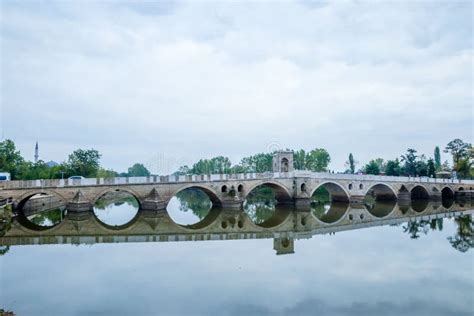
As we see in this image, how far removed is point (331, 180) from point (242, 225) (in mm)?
14057

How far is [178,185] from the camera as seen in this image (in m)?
26.2

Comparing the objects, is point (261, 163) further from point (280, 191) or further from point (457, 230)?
A: point (457, 230)

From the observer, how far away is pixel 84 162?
39.7 m

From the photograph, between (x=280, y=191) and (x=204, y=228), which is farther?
(x=280, y=191)

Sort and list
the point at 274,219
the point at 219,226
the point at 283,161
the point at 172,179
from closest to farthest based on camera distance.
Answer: the point at 219,226, the point at 274,219, the point at 172,179, the point at 283,161

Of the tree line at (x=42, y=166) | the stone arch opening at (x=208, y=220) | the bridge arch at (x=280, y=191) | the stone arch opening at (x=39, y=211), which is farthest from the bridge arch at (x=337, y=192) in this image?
the tree line at (x=42, y=166)

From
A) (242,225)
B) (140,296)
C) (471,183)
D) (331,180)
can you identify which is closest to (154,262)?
(140,296)

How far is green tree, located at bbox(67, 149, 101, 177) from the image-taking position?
37.5m

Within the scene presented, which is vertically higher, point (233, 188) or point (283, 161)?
point (283, 161)

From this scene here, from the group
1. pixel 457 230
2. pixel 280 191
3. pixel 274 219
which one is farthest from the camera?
pixel 280 191

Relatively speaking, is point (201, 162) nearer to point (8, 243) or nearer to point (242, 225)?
point (242, 225)

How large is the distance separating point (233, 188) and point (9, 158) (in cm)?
2297

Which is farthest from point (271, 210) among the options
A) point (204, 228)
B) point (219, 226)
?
point (204, 228)

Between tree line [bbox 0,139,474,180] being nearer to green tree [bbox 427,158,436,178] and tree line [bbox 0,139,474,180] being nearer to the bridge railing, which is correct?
green tree [bbox 427,158,436,178]
